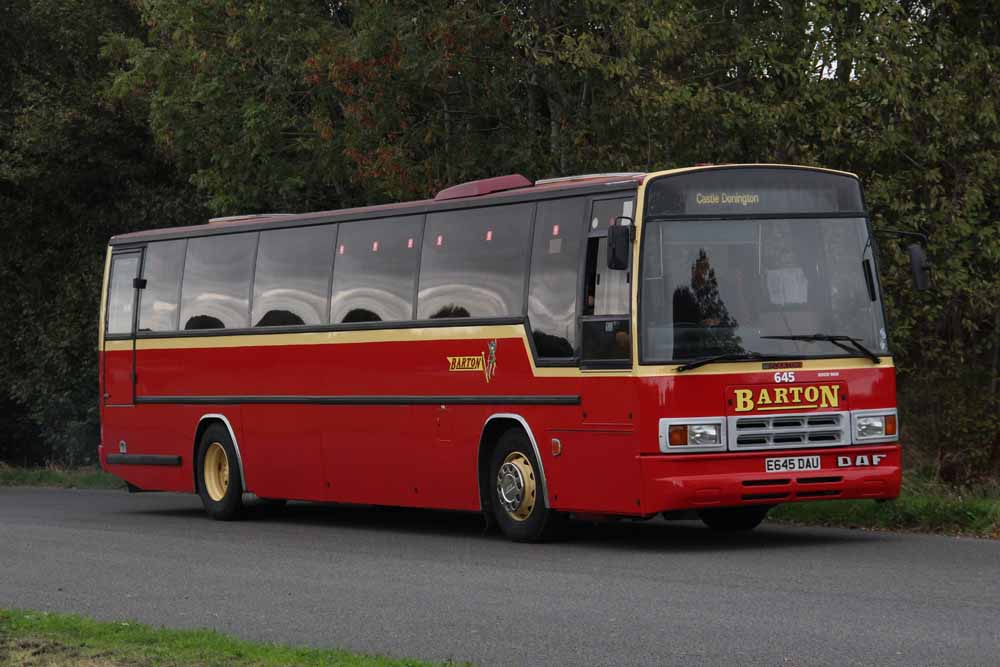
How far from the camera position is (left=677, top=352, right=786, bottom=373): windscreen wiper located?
49.8ft

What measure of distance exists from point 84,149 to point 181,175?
178 centimetres

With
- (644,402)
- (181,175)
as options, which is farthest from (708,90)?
(181,175)

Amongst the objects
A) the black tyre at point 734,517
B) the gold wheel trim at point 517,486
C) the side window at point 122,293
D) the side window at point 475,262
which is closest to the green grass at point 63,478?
the side window at point 122,293

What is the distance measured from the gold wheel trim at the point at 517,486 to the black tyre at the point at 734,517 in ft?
5.38

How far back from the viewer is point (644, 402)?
49.9ft

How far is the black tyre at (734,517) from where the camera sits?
17266 mm

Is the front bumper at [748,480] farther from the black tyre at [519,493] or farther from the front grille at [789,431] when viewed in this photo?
the black tyre at [519,493]

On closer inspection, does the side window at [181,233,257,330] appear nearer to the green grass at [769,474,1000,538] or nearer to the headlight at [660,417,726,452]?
the green grass at [769,474,1000,538]

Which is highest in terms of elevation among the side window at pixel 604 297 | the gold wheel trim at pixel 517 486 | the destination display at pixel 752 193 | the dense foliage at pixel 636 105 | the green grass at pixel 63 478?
the dense foliage at pixel 636 105

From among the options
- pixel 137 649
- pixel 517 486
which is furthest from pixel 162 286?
pixel 137 649

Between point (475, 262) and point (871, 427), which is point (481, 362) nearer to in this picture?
point (475, 262)

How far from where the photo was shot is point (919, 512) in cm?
1695

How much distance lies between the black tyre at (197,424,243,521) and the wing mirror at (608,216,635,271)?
714 cm

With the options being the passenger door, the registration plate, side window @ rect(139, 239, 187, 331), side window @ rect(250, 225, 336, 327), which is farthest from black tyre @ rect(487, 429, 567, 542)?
the passenger door
